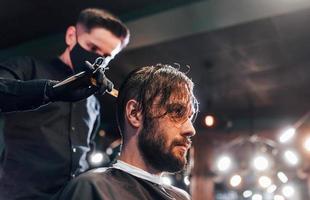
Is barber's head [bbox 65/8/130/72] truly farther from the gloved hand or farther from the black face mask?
the gloved hand

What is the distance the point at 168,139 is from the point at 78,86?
369 mm

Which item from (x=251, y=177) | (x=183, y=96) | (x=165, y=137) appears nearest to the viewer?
(x=165, y=137)

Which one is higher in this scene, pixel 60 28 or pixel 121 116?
pixel 60 28

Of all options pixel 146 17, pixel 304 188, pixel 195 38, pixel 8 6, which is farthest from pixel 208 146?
pixel 8 6

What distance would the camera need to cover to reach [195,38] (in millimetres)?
4391

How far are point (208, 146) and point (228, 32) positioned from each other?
2.77m

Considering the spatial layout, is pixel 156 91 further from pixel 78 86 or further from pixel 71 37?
pixel 71 37

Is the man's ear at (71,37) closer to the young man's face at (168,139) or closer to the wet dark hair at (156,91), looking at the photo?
the wet dark hair at (156,91)

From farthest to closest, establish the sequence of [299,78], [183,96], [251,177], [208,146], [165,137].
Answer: [208,146] → [251,177] → [299,78] → [183,96] → [165,137]

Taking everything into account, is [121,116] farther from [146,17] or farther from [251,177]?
[251,177]

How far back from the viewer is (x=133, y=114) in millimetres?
1539

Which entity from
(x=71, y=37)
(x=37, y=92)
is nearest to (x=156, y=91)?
(x=37, y=92)

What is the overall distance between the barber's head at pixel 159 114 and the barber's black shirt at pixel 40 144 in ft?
1.05

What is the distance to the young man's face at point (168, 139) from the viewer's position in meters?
1.45
